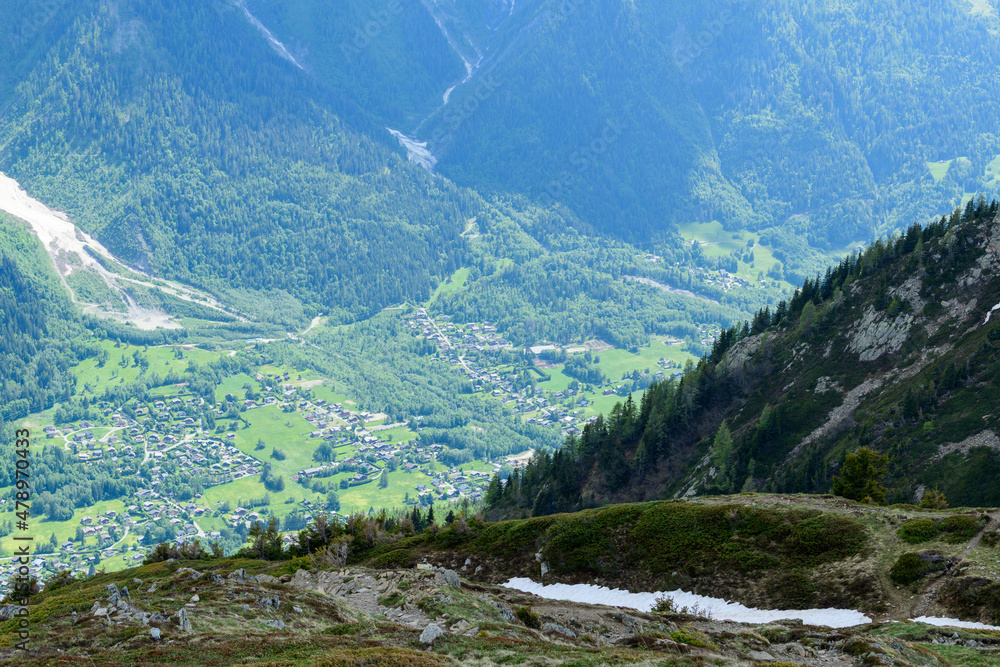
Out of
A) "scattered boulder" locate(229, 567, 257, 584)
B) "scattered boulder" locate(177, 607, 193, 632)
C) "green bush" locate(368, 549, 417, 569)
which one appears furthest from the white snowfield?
"scattered boulder" locate(177, 607, 193, 632)

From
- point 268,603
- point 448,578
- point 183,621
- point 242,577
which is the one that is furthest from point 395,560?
point 183,621

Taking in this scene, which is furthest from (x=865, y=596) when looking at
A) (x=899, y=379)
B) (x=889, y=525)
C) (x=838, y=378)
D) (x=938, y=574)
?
(x=838, y=378)

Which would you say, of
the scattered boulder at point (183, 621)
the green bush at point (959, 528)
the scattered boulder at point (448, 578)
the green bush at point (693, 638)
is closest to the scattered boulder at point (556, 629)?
the green bush at point (693, 638)

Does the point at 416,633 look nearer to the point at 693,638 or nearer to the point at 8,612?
the point at 693,638

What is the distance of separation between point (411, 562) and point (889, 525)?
52.1m

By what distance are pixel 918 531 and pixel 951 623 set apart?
12.6 meters

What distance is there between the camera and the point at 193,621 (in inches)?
2363

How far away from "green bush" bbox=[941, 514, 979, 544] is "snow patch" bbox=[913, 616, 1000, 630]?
32.5 ft

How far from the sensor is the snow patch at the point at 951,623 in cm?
5572

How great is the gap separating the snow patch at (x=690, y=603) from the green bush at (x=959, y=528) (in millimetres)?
11082

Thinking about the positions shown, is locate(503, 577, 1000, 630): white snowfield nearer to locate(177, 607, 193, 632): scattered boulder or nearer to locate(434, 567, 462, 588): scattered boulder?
locate(434, 567, 462, 588): scattered boulder

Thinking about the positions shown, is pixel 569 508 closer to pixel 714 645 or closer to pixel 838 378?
pixel 838 378

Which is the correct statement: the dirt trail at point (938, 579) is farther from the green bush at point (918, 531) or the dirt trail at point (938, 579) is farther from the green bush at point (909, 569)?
the green bush at point (918, 531)

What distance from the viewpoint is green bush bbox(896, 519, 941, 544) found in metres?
68.9
